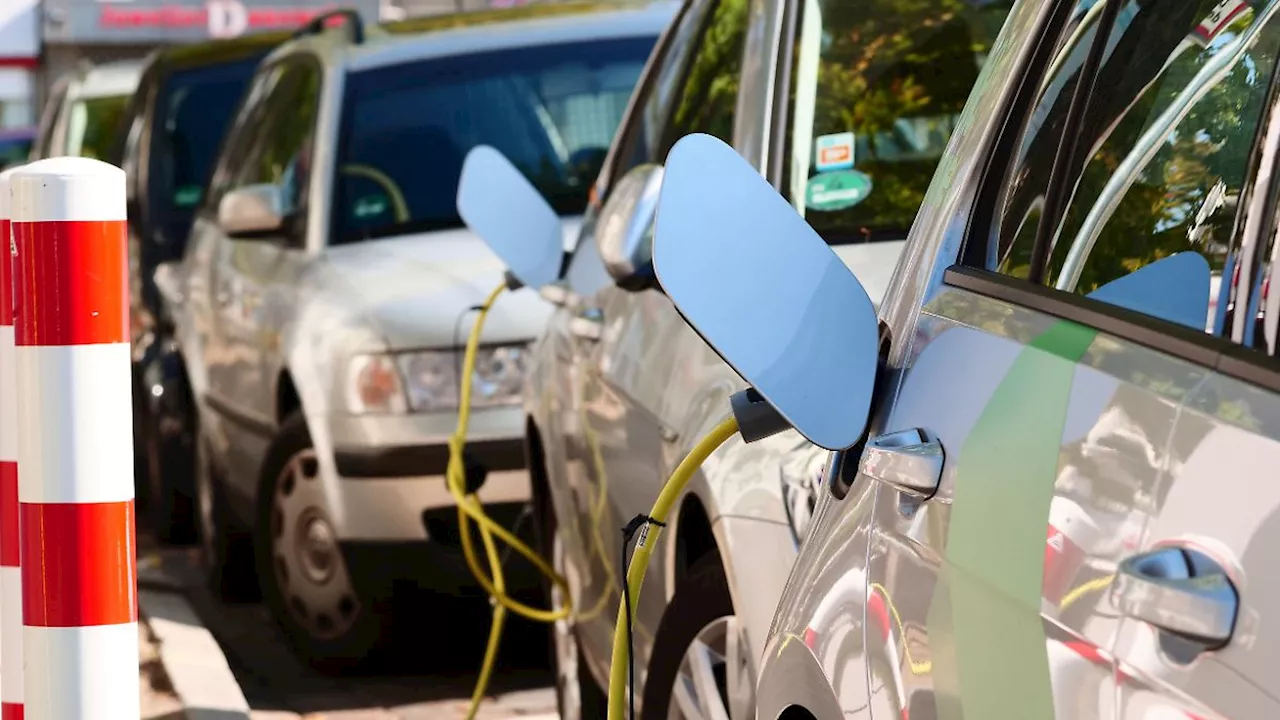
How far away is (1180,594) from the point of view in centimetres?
166

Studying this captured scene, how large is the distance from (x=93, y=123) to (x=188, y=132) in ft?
11.3

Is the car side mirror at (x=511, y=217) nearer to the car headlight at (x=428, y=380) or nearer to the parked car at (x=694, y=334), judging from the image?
the parked car at (x=694, y=334)

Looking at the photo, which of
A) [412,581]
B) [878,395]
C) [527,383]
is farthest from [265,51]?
[878,395]

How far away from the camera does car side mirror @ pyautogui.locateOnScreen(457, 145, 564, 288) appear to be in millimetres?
5418

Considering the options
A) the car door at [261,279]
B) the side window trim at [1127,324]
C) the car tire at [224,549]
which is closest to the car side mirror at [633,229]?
the side window trim at [1127,324]

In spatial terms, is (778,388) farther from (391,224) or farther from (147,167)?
(147,167)

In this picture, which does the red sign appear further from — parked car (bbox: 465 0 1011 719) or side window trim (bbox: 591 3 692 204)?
parked car (bbox: 465 0 1011 719)

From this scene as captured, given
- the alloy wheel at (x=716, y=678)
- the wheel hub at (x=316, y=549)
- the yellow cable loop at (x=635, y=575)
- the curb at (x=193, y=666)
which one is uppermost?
the yellow cable loop at (x=635, y=575)

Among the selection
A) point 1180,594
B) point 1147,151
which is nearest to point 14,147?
point 1147,151

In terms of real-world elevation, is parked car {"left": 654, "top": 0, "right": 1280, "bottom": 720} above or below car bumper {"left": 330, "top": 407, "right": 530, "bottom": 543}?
above

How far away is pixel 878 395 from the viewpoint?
2527mm

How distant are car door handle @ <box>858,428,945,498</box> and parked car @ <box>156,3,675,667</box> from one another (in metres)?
4.09

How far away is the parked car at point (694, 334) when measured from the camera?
3676mm

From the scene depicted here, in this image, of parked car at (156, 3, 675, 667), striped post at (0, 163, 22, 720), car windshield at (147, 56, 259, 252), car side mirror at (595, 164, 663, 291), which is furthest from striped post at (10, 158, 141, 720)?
car windshield at (147, 56, 259, 252)
